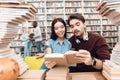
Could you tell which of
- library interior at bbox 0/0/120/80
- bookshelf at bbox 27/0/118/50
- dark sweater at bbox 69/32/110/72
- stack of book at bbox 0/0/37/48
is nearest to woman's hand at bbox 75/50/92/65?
library interior at bbox 0/0/120/80

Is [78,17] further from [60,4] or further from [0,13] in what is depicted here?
[60,4]

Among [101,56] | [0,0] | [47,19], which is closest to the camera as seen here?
[0,0]

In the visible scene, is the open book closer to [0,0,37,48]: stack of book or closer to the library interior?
the library interior

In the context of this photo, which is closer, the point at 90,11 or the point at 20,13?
the point at 20,13

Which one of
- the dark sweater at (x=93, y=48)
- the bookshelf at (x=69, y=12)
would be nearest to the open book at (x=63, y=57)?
the dark sweater at (x=93, y=48)

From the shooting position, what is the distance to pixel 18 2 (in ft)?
3.53

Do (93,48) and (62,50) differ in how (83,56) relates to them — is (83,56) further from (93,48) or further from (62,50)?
(62,50)

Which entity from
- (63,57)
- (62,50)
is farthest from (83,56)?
(62,50)

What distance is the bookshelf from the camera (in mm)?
9469

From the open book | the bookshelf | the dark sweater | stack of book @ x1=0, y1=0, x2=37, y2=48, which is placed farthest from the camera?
the bookshelf

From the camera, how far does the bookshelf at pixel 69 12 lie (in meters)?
9.47

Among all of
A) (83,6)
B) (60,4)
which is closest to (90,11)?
(83,6)

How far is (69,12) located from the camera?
9.52 meters

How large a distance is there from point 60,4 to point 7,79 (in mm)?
8713
